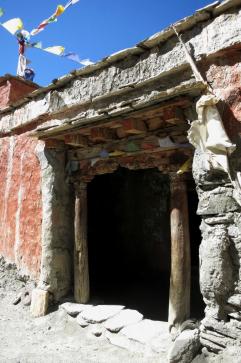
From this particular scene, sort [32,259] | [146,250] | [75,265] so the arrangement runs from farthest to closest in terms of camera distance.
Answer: [146,250] → [32,259] → [75,265]

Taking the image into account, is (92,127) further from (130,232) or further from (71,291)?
(130,232)

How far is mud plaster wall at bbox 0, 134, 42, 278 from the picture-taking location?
5633 mm

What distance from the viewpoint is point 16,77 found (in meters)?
6.90

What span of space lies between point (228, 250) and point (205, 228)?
316 millimetres

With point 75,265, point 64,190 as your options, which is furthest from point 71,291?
point 64,190

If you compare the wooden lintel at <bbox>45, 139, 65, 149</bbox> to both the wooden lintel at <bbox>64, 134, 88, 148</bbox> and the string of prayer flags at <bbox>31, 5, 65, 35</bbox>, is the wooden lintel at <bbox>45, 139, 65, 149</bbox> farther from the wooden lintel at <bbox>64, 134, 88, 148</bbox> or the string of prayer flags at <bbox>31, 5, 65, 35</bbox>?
the string of prayer flags at <bbox>31, 5, 65, 35</bbox>

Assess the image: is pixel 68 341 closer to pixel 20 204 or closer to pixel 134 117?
pixel 20 204

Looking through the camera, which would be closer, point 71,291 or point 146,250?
point 71,291

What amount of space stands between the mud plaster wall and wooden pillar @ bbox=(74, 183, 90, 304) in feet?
2.17

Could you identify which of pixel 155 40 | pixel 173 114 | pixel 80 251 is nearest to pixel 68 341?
pixel 80 251

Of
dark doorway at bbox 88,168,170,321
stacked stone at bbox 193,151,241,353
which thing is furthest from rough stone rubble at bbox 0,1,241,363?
dark doorway at bbox 88,168,170,321

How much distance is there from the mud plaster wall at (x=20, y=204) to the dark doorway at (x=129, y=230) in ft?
4.18

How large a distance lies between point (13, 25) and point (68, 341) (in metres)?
5.60

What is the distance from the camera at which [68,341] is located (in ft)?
14.3
